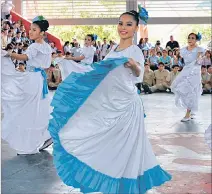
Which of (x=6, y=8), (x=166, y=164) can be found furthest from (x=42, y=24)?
(x=6, y=8)

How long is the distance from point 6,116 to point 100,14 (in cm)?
1672

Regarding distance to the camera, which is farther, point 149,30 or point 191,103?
point 149,30

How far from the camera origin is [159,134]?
7.18 metres

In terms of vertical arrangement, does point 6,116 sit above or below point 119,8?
below

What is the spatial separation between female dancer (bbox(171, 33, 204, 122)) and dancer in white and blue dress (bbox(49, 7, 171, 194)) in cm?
448

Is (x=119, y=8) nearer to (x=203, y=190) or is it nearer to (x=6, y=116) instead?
(x=6, y=116)

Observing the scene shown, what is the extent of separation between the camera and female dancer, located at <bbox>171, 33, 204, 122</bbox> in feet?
27.1

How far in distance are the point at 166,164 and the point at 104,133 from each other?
1684mm

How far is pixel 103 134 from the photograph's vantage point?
377cm

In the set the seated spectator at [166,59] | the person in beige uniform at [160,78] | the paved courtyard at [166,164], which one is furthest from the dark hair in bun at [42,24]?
the seated spectator at [166,59]

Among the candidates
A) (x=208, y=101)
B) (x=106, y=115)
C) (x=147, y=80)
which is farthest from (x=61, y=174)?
(x=147, y=80)

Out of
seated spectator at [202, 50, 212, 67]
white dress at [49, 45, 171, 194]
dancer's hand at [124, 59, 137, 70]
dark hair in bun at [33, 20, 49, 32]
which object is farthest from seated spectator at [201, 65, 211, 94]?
dancer's hand at [124, 59, 137, 70]

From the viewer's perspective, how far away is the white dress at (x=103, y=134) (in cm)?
372

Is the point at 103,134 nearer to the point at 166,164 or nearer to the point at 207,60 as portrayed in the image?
the point at 166,164
